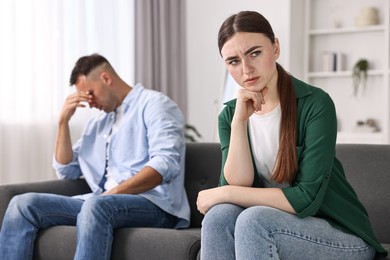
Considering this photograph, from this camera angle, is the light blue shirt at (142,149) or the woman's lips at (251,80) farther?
the light blue shirt at (142,149)

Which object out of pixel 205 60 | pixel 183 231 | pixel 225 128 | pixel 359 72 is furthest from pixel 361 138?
pixel 225 128

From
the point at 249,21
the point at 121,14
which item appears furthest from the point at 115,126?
the point at 121,14

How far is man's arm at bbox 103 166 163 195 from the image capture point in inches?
111

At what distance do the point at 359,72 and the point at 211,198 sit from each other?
402cm

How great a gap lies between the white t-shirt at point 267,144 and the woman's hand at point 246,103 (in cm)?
6

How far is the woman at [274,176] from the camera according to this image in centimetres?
191

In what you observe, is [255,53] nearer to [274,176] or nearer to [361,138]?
[274,176]

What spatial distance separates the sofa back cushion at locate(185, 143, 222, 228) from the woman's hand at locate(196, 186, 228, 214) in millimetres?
960

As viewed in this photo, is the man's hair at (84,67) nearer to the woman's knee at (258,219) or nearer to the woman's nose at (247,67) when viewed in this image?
the woman's nose at (247,67)

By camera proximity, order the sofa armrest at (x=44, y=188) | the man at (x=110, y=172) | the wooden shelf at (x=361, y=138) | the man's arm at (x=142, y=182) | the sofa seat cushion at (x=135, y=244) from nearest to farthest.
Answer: the sofa seat cushion at (x=135, y=244), the man at (x=110, y=172), the man's arm at (x=142, y=182), the sofa armrest at (x=44, y=188), the wooden shelf at (x=361, y=138)

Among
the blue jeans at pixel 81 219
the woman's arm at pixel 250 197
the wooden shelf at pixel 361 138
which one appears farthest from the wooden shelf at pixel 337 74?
the woman's arm at pixel 250 197

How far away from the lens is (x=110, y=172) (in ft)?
10.3

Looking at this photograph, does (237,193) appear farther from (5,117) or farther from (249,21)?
(5,117)

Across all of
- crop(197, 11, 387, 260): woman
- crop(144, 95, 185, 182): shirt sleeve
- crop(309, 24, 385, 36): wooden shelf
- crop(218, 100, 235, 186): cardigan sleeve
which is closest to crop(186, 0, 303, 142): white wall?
crop(309, 24, 385, 36): wooden shelf
